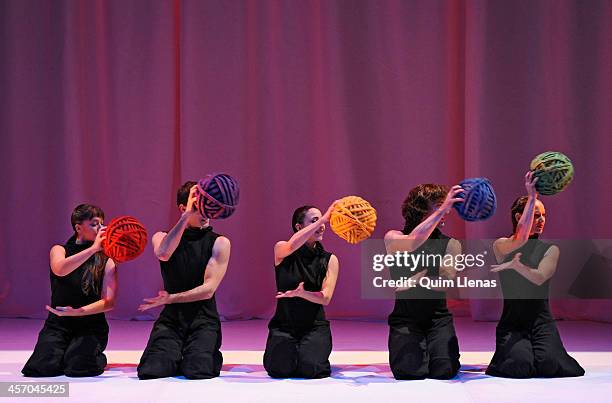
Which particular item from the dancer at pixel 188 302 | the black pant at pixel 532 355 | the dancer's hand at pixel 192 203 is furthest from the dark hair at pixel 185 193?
the black pant at pixel 532 355

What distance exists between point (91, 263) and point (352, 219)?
1.54m

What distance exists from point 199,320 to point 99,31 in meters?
3.47

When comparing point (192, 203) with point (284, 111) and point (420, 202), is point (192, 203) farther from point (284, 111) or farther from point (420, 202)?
point (284, 111)

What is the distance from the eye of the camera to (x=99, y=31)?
7414mm

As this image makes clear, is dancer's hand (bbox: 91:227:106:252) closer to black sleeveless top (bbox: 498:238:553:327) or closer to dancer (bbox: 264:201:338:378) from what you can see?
dancer (bbox: 264:201:338:378)

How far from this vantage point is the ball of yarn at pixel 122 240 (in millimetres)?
4570

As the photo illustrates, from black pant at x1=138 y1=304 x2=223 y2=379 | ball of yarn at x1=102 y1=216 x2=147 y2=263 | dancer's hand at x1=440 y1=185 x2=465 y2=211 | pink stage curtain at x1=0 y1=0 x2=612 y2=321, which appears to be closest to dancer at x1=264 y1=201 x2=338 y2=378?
black pant at x1=138 y1=304 x2=223 y2=379

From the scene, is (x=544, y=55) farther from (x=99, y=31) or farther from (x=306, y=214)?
(x=99, y=31)

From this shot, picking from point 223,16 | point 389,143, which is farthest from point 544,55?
point 223,16

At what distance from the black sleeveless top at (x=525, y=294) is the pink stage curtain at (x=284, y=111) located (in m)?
2.43

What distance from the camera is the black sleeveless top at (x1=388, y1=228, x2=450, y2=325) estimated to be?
4887 mm

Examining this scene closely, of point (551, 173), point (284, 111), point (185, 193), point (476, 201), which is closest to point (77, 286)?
point (185, 193)

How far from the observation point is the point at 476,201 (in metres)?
4.46

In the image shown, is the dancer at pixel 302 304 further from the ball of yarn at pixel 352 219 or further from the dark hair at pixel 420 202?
the dark hair at pixel 420 202
